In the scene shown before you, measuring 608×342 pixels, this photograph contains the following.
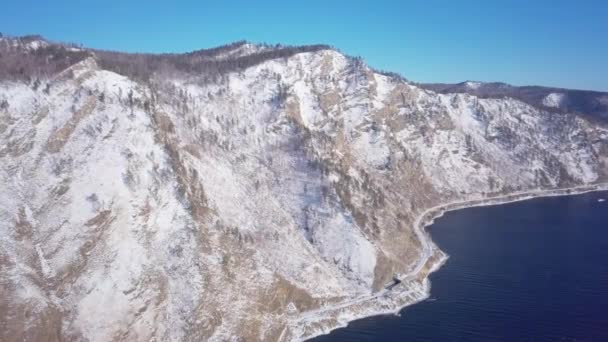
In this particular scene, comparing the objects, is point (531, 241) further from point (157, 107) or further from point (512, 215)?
point (157, 107)

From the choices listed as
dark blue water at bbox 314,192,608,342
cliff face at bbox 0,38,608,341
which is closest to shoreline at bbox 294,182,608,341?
cliff face at bbox 0,38,608,341

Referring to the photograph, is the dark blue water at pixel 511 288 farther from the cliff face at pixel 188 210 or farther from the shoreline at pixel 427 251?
the cliff face at pixel 188 210

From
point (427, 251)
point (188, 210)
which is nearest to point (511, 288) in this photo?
point (427, 251)

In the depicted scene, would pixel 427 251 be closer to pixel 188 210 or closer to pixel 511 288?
pixel 511 288

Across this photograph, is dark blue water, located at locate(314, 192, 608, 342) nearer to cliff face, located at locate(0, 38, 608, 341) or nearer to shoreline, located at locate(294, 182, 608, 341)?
shoreline, located at locate(294, 182, 608, 341)

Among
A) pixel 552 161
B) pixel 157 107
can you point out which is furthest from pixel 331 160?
pixel 552 161
